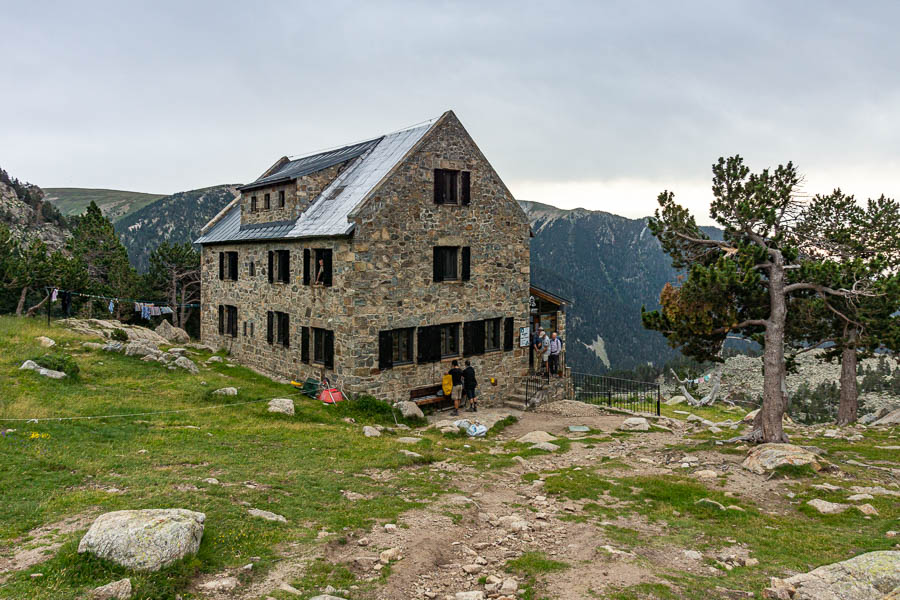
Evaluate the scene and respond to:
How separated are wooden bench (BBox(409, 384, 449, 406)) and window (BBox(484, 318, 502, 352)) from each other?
3501 mm

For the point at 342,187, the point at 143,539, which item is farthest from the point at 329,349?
the point at 143,539

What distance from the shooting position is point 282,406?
19.4 m

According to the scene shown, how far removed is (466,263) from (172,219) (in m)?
153

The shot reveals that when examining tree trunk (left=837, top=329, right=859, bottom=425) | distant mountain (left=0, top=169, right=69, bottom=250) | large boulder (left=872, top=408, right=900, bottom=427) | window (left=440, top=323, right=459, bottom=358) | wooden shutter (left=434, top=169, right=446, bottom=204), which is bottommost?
large boulder (left=872, top=408, right=900, bottom=427)

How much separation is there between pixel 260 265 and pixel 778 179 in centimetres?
2249

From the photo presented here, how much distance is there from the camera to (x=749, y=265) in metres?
16.8

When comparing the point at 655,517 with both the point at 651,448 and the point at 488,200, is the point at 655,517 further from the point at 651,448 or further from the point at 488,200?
the point at 488,200

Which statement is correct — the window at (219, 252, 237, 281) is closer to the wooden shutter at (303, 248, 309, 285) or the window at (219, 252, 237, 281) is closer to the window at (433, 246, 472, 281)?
the wooden shutter at (303, 248, 309, 285)

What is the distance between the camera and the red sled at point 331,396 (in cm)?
2119

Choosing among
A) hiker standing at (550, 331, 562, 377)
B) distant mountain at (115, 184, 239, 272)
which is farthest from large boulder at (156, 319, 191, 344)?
distant mountain at (115, 184, 239, 272)

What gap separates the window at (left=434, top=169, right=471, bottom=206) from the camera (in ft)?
78.7

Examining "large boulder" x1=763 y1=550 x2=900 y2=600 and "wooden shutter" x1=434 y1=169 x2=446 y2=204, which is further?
"wooden shutter" x1=434 y1=169 x2=446 y2=204

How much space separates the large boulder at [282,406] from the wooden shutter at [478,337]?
29.6 feet

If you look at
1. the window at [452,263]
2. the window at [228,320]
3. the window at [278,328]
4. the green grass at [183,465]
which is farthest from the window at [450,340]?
the window at [228,320]
